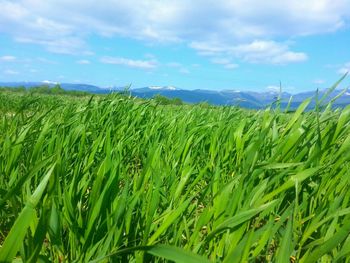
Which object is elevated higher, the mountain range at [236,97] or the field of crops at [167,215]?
the mountain range at [236,97]

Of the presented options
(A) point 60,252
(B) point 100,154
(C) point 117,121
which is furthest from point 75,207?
(C) point 117,121

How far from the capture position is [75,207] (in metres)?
1.24

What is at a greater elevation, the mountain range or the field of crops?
the mountain range

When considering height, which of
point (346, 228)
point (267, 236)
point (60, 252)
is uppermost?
point (346, 228)

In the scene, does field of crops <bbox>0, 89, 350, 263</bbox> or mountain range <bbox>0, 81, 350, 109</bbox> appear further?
mountain range <bbox>0, 81, 350, 109</bbox>

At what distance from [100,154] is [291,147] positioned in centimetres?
93

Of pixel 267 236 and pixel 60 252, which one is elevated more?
pixel 267 236

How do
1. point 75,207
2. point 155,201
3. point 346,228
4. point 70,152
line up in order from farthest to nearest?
point 70,152, point 75,207, point 155,201, point 346,228

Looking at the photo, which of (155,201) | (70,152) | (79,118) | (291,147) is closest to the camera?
(155,201)

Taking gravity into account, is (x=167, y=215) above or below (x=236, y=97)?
below

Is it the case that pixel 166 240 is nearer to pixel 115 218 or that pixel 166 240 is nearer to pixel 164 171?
pixel 115 218

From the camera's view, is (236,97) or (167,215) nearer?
(167,215)

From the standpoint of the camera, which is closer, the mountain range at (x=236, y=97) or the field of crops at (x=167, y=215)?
the field of crops at (x=167, y=215)

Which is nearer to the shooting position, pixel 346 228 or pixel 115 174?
pixel 346 228
